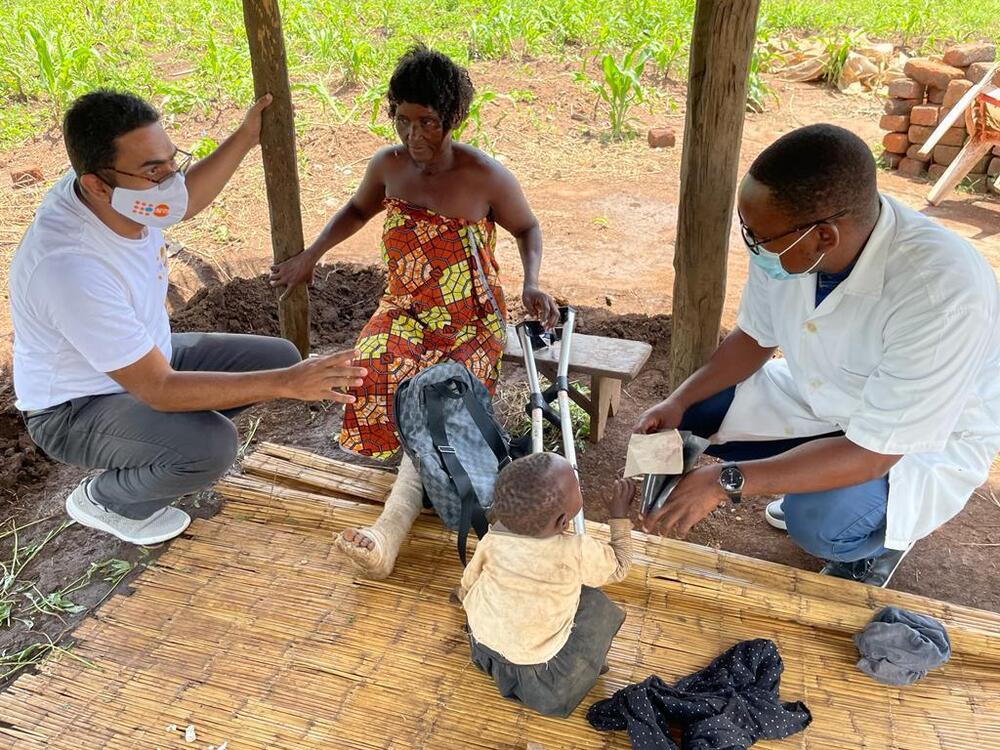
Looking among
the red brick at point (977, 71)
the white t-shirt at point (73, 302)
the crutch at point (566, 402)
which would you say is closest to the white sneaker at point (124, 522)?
the white t-shirt at point (73, 302)

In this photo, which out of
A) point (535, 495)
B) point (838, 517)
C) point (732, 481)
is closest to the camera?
point (535, 495)

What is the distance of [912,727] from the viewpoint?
2.33 m

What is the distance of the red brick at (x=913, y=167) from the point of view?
7469mm

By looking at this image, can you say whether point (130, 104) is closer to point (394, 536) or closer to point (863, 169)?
point (394, 536)

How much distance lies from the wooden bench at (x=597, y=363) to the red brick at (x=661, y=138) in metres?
4.85

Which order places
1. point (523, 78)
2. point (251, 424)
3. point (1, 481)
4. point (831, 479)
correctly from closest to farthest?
1. point (831, 479)
2. point (1, 481)
3. point (251, 424)
4. point (523, 78)

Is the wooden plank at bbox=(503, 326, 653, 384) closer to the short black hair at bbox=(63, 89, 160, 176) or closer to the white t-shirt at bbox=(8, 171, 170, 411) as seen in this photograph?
the white t-shirt at bbox=(8, 171, 170, 411)

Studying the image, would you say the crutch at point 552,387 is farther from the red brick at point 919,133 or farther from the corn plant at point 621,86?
the red brick at point 919,133

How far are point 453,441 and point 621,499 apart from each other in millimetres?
771

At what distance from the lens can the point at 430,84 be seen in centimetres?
306

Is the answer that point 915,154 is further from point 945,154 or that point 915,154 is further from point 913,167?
point 945,154

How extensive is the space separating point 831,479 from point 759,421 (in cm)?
62

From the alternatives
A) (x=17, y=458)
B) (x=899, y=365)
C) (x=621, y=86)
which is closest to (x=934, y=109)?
(x=621, y=86)

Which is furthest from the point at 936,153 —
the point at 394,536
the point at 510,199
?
the point at 394,536
